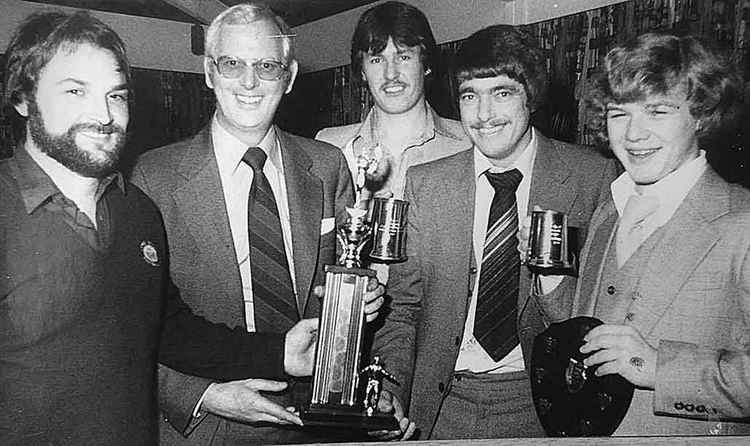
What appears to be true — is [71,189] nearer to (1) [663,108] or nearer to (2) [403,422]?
(2) [403,422]

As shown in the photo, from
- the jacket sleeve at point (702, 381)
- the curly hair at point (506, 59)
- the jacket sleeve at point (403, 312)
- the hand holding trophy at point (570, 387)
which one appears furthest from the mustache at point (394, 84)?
the jacket sleeve at point (702, 381)

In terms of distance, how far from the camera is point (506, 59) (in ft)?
7.44

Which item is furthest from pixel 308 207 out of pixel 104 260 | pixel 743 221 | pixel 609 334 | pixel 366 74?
pixel 743 221

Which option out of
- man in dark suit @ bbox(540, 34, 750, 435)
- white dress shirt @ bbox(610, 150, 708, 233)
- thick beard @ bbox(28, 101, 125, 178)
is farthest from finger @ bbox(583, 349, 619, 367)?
thick beard @ bbox(28, 101, 125, 178)

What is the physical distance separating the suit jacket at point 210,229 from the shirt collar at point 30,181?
8.4 inches

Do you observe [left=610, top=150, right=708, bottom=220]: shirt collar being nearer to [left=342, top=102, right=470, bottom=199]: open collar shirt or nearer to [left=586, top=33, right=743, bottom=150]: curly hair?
[left=586, top=33, right=743, bottom=150]: curly hair

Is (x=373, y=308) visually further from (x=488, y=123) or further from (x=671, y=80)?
(x=671, y=80)

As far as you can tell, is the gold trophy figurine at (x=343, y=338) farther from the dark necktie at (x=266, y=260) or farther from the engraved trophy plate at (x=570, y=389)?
the engraved trophy plate at (x=570, y=389)

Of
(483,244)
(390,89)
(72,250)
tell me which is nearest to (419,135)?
(390,89)

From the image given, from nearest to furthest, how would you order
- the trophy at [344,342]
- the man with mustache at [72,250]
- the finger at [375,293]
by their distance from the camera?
the man with mustache at [72,250]
the trophy at [344,342]
the finger at [375,293]

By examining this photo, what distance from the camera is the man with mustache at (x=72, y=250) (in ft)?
6.32

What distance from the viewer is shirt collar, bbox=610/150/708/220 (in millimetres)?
2240

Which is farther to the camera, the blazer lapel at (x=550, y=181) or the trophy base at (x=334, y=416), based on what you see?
the blazer lapel at (x=550, y=181)

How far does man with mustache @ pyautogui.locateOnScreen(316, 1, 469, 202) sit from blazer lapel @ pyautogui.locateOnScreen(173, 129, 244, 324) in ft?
1.05
